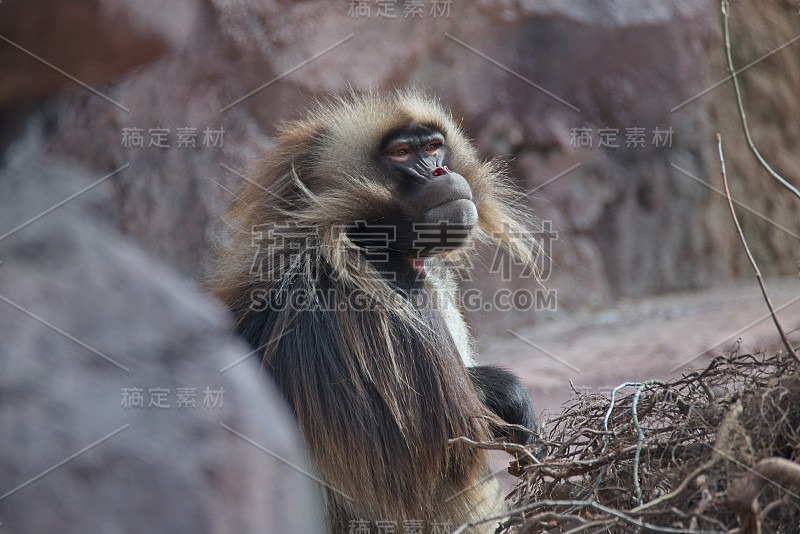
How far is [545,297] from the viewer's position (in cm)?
764

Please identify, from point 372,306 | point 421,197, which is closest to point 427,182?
point 421,197

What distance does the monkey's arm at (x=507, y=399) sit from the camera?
3580mm

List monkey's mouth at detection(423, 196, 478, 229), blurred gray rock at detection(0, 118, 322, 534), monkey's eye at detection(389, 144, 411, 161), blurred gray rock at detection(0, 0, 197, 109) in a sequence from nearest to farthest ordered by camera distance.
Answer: blurred gray rock at detection(0, 118, 322, 534) → blurred gray rock at detection(0, 0, 197, 109) → monkey's mouth at detection(423, 196, 478, 229) → monkey's eye at detection(389, 144, 411, 161)

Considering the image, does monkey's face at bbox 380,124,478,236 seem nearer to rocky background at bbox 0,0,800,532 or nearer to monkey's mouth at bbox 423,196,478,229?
monkey's mouth at bbox 423,196,478,229

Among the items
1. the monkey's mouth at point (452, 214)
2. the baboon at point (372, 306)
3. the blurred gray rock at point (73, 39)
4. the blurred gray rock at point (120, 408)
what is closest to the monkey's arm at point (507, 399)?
the baboon at point (372, 306)

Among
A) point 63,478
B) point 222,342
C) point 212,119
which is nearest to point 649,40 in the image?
Result: point 212,119

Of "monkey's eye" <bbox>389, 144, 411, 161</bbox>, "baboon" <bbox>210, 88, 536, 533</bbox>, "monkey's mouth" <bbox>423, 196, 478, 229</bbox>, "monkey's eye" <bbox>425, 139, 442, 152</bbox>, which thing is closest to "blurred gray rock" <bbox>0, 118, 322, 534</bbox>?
"baboon" <bbox>210, 88, 536, 533</bbox>

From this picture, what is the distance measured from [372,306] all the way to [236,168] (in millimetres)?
2565

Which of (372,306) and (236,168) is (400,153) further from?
(236,168)

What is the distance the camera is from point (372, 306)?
3.28 m

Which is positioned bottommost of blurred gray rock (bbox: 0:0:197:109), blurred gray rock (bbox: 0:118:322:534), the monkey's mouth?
blurred gray rock (bbox: 0:118:322:534)

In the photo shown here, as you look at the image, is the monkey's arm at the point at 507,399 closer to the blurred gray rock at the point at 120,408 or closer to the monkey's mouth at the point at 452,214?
the monkey's mouth at the point at 452,214

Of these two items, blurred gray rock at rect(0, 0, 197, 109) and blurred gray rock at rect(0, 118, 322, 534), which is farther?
blurred gray rock at rect(0, 0, 197, 109)

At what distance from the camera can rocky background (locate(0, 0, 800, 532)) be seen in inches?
76.4
